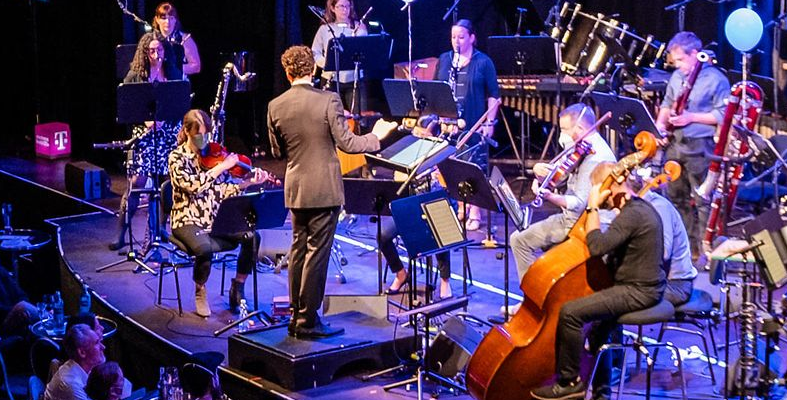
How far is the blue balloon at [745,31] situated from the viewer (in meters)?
10.7

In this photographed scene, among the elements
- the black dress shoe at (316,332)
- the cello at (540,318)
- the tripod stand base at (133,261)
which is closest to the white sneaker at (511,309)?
the black dress shoe at (316,332)

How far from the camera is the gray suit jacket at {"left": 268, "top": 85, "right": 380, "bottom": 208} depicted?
24.9ft

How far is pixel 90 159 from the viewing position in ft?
50.6

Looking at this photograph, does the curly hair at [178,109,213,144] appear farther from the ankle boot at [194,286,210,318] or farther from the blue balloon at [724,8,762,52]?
the blue balloon at [724,8,762,52]

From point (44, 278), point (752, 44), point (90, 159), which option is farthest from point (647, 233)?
point (90, 159)

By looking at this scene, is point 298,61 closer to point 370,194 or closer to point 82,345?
point 370,194

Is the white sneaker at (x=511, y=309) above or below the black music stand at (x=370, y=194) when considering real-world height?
below

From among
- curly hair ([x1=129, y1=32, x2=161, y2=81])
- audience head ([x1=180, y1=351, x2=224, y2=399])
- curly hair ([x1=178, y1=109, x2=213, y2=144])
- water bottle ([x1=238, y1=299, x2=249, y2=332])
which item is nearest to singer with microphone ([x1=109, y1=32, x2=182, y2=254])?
curly hair ([x1=129, y1=32, x2=161, y2=81])

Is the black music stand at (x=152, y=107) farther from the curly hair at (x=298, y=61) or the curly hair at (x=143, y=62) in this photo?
the curly hair at (x=298, y=61)

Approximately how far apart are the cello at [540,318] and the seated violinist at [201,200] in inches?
101

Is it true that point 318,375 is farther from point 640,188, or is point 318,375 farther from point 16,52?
point 16,52

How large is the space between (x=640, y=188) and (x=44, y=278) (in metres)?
7.82

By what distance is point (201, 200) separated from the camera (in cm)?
927

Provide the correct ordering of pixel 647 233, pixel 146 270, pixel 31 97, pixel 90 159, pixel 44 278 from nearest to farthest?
pixel 647 233 < pixel 146 270 < pixel 44 278 < pixel 90 159 < pixel 31 97
